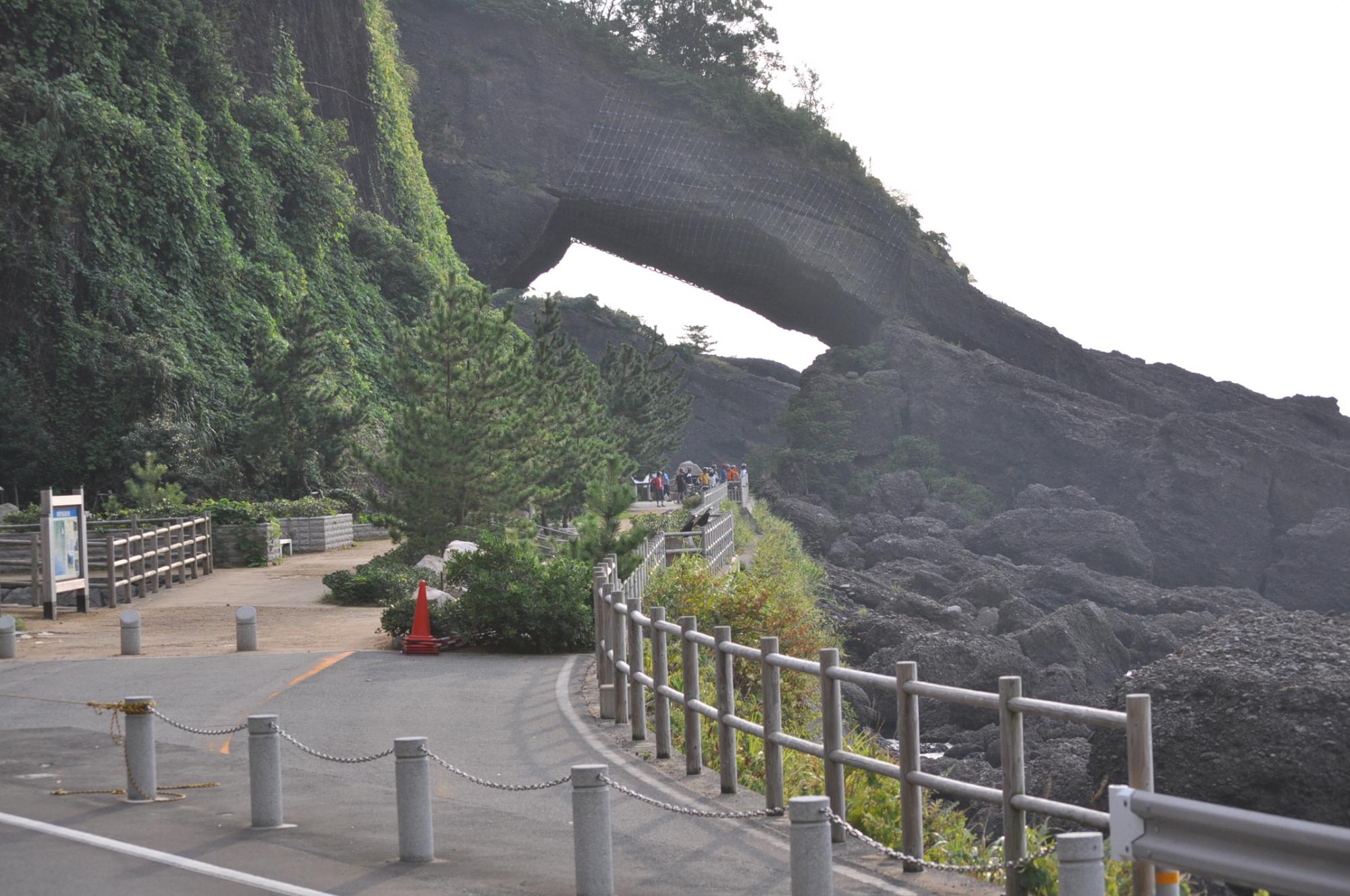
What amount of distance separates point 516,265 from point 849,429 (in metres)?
20.3

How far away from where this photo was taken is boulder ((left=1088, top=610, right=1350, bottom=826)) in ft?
43.5

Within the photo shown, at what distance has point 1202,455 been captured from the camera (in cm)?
7200

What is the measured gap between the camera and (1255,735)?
538 inches

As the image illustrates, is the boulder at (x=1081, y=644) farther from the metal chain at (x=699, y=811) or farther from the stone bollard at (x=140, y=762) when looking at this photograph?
the stone bollard at (x=140, y=762)

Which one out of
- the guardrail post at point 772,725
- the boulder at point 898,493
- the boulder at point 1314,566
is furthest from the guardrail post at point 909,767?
the boulder at point 898,493

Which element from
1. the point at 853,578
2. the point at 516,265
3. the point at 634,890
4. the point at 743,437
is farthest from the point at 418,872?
the point at 743,437

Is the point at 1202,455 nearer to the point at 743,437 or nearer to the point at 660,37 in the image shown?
the point at 660,37

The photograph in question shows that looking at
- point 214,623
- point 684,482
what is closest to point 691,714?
point 214,623

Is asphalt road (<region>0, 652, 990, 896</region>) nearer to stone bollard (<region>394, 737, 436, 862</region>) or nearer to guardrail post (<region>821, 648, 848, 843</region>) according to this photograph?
stone bollard (<region>394, 737, 436, 862</region>)

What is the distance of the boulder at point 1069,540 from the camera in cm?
5991

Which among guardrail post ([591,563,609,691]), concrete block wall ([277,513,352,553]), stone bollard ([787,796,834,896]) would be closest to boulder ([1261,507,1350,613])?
concrete block wall ([277,513,352,553])

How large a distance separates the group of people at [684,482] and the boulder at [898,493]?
6.57 metres

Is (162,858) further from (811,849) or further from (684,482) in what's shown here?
(684,482)

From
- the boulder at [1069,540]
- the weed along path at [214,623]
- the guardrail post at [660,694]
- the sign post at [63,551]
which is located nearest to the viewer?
the guardrail post at [660,694]
